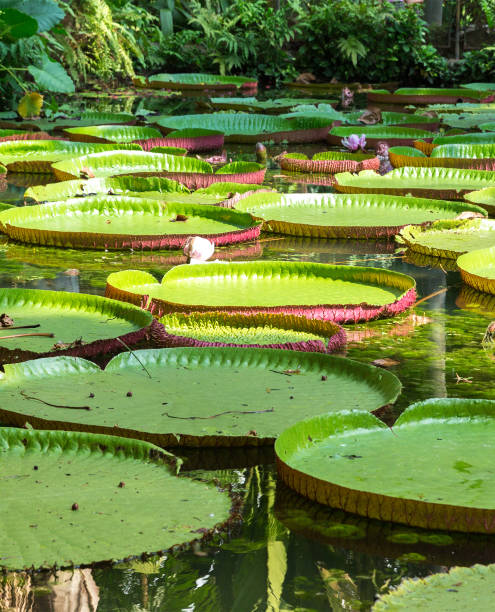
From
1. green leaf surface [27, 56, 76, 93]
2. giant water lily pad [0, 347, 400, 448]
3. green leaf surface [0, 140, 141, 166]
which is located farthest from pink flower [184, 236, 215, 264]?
green leaf surface [27, 56, 76, 93]

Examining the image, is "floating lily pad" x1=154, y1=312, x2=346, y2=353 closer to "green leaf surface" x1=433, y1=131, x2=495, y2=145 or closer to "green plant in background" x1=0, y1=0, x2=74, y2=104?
"green leaf surface" x1=433, y1=131, x2=495, y2=145

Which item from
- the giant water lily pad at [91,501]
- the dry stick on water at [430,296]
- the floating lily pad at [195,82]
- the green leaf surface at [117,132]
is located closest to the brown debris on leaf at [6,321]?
the giant water lily pad at [91,501]

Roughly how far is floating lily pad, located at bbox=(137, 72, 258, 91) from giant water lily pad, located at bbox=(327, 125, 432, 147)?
5939 millimetres

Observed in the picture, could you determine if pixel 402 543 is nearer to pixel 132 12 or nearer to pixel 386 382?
pixel 386 382

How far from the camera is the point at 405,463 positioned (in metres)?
1.81

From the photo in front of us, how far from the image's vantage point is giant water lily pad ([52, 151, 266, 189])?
564 cm

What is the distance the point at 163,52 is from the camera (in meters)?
16.7

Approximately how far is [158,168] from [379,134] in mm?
2584

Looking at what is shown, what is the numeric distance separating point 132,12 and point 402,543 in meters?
14.6

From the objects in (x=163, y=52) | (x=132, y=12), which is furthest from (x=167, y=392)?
(x=163, y=52)

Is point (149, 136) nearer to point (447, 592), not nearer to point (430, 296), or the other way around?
point (430, 296)

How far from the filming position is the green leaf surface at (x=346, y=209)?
464cm

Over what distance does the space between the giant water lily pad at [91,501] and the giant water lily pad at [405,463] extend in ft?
0.65

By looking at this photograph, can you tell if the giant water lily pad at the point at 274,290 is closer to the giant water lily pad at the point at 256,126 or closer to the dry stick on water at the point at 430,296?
the dry stick on water at the point at 430,296
